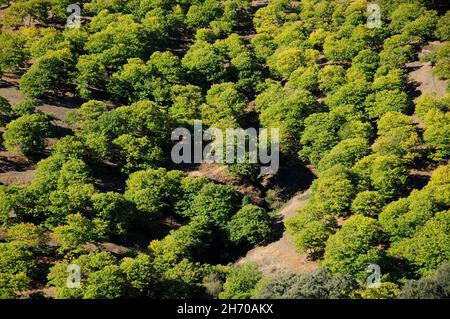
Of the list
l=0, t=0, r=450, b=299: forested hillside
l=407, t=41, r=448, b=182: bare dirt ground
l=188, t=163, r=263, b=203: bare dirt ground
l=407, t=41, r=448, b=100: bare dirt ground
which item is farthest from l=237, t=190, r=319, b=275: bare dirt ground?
l=407, t=41, r=448, b=100: bare dirt ground

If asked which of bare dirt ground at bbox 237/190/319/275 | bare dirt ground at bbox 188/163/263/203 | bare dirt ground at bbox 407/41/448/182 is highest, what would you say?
bare dirt ground at bbox 407/41/448/182

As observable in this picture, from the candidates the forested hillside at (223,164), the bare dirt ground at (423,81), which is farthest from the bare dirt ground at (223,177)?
the bare dirt ground at (423,81)

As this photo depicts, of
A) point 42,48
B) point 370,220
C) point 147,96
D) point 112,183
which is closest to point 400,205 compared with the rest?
point 370,220

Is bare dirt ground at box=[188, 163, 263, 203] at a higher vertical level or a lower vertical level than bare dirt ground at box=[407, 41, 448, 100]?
lower

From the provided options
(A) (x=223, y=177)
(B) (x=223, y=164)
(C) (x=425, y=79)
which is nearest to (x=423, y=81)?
(C) (x=425, y=79)

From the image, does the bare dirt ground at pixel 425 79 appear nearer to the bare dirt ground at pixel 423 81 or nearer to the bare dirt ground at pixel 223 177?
the bare dirt ground at pixel 423 81

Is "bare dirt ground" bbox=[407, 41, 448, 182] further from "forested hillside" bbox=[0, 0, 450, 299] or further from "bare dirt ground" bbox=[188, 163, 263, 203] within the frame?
"bare dirt ground" bbox=[188, 163, 263, 203]
